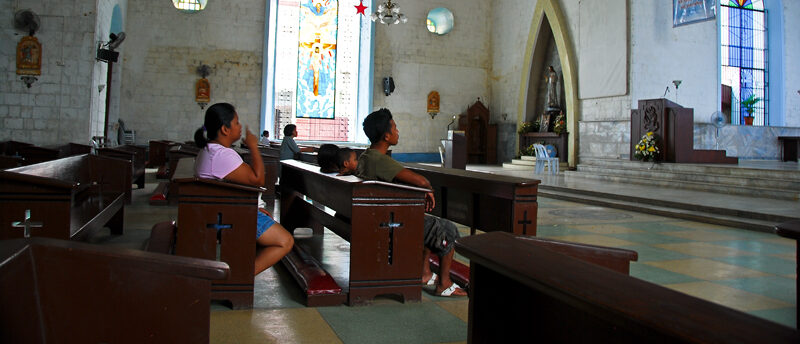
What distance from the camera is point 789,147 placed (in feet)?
46.1

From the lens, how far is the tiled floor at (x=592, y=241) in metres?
2.62

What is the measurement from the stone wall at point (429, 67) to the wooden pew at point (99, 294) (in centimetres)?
1737

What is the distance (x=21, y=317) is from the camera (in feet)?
3.55

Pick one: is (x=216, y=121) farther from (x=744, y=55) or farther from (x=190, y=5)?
(x=744, y=55)

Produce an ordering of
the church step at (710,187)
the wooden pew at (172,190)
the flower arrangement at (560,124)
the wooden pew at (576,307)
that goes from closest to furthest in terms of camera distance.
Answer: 1. the wooden pew at (576,307)
2. the wooden pew at (172,190)
3. the church step at (710,187)
4. the flower arrangement at (560,124)

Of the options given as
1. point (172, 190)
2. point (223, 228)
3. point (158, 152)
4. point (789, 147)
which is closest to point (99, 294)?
point (223, 228)

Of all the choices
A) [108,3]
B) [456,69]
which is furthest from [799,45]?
[108,3]

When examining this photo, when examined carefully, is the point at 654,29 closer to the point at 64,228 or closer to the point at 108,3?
the point at 108,3

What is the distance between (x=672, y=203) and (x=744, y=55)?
10788 mm

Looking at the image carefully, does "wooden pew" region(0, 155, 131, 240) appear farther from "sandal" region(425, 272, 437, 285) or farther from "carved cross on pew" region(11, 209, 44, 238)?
"sandal" region(425, 272, 437, 285)

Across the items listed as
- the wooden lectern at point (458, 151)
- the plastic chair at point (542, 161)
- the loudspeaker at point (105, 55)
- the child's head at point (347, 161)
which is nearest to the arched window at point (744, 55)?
the plastic chair at point (542, 161)

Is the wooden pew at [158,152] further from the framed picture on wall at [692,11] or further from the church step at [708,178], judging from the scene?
the framed picture on wall at [692,11]

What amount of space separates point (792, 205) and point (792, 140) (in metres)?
8.54

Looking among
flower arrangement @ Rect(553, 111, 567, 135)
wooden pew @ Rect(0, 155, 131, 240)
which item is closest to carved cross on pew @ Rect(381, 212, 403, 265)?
wooden pew @ Rect(0, 155, 131, 240)
